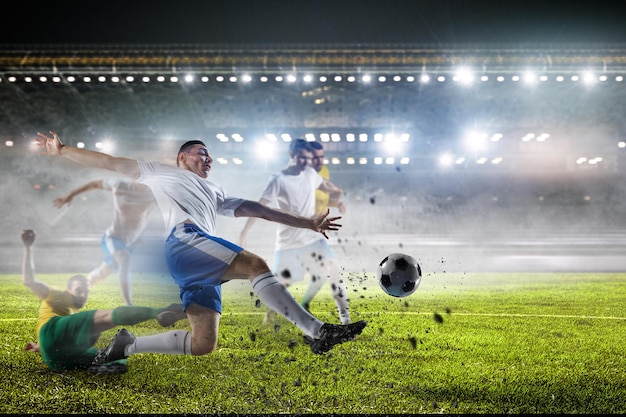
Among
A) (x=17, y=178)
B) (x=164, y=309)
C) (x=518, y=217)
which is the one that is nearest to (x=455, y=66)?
(x=518, y=217)

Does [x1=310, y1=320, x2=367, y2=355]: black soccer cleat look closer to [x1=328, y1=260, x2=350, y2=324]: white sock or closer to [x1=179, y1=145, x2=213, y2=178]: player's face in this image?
[x1=179, y1=145, x2=213, y2=178]: player's face

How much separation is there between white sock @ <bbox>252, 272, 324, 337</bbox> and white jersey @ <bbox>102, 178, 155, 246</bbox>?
2.84 meters

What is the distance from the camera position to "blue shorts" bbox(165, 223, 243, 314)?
3.10m

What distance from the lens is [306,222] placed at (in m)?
3.30

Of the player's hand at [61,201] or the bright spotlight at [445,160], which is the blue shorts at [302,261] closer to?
the player's hand at [61,201]

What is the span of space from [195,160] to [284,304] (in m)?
1.49

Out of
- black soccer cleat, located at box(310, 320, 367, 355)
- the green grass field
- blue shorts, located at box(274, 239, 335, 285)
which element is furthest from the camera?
blue shorts, located at box(274, 239, 335, 285)

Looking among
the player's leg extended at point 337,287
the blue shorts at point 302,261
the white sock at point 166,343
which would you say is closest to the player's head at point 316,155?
the blue shorts at point 302,261

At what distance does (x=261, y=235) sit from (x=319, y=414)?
17020 millimetres

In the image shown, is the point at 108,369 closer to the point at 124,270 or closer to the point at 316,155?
the point at 124,270

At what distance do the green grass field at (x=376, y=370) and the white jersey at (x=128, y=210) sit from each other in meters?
1.19

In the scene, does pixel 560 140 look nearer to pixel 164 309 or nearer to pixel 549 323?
pixel 549 323

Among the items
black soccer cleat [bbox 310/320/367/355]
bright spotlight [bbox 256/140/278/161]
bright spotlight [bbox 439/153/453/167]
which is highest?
bright spotlight [bbox 439/153/453/167]

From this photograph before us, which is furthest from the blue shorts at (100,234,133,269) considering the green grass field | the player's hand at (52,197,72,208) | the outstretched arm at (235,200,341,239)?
the outstretched arm at (235,200,341,239)
